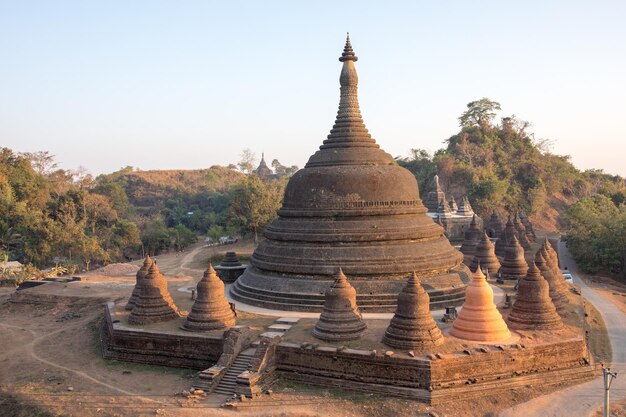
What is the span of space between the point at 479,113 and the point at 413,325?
261ft

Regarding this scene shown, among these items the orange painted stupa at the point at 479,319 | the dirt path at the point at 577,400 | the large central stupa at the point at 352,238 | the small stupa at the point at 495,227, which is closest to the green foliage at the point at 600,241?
the small stupa at the point at 495,227

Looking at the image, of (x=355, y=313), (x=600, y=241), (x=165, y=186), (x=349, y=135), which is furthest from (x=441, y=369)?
(x=165, y=186)

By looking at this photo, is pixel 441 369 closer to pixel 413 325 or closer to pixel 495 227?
pixel 413 325

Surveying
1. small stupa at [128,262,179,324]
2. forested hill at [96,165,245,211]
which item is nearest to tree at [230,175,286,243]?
small stupa at [128,262,179,324]

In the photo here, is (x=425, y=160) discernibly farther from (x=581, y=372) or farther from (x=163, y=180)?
(x=581, y=372)

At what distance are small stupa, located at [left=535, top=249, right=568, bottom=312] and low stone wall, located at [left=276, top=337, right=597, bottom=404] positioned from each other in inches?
169

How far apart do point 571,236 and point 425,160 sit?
1767 inches

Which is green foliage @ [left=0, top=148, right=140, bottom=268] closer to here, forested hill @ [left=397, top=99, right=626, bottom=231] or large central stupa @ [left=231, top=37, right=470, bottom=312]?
large central stupa @ [left=231, top=37, right=470, bottom=312]

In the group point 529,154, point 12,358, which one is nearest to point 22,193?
point 12,358

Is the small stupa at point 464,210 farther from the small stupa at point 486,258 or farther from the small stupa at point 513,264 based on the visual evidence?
the small stupa at point 513,264

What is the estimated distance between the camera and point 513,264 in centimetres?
2764

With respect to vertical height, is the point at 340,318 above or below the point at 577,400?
above

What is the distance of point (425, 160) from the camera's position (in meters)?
89.2

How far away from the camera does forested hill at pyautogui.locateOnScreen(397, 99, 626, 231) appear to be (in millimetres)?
69750
